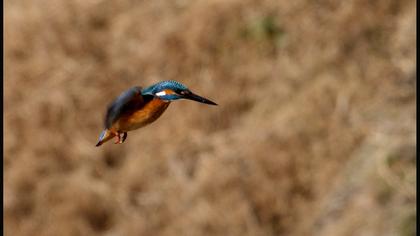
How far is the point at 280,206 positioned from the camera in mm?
9414

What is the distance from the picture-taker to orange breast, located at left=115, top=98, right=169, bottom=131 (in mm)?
567

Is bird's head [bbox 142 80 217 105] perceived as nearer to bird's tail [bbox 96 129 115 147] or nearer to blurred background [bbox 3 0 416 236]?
bird's tail [bbox 96 129 115 147]

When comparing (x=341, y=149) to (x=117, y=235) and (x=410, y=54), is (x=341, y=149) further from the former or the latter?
(x=117, y=235)

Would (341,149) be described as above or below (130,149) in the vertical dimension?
below

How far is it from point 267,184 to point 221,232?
72 cm

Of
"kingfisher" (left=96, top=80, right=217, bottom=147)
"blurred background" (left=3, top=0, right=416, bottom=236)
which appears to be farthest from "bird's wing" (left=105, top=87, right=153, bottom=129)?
"blurred background" (left=3, top=0, right=416, bottom=236)

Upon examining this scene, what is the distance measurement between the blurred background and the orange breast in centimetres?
823

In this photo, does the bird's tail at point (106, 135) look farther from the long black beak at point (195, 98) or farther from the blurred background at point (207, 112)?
the blurred background at point (207, 112)

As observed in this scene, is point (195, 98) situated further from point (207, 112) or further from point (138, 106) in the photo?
point (207, 112)

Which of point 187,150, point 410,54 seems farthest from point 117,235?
point 410,54

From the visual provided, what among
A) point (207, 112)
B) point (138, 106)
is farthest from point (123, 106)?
point (207, 112)

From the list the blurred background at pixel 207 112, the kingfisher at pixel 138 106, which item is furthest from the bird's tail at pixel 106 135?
the blurred background at pixel 207 112

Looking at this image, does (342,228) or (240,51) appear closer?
(342,228)

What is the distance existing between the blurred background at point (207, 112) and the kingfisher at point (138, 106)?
26.9ft
